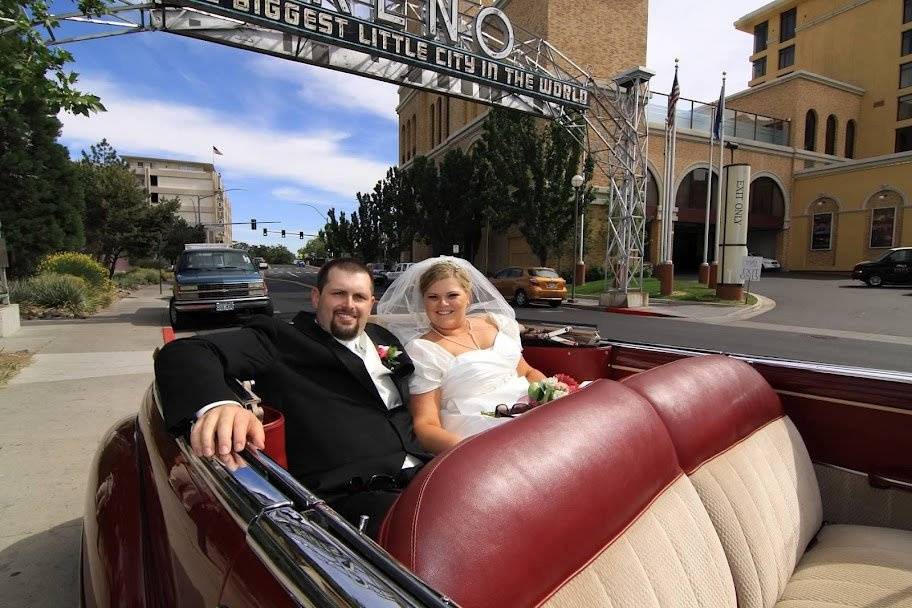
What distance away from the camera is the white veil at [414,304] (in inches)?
109

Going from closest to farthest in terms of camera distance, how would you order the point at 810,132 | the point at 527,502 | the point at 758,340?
1. the point at 527,502
2. the point at 758,340
3. the point at 810,132

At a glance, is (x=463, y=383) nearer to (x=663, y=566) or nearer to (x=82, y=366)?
(x=663, y=566)

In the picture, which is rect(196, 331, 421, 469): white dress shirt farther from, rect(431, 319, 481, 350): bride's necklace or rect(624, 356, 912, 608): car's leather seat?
rect(624, 356, 912, 608): car's leather seat

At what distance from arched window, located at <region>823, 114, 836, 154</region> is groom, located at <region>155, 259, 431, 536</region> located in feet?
133

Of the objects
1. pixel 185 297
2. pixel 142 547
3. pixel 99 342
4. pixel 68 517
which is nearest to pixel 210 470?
pixel 142 547

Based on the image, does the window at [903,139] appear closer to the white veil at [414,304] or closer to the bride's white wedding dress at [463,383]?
the white veil at [414,304]

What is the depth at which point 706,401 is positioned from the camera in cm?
182

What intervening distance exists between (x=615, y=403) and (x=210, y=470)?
108cm

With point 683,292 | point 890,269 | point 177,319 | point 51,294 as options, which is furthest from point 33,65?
point 890,269

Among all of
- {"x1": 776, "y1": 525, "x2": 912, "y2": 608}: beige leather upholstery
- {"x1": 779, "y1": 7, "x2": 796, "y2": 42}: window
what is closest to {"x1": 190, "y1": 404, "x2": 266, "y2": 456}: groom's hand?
{"x1": 776, "y1": 525, "x2": 912, "y2": 608}: beige leather upholstery

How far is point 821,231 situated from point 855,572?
3537 cm

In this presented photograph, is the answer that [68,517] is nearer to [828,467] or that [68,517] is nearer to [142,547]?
[142,547]

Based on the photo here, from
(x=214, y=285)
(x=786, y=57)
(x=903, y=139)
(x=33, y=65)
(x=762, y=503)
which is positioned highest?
(x=786, y=57)

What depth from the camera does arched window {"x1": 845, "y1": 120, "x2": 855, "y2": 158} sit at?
3466 cm
